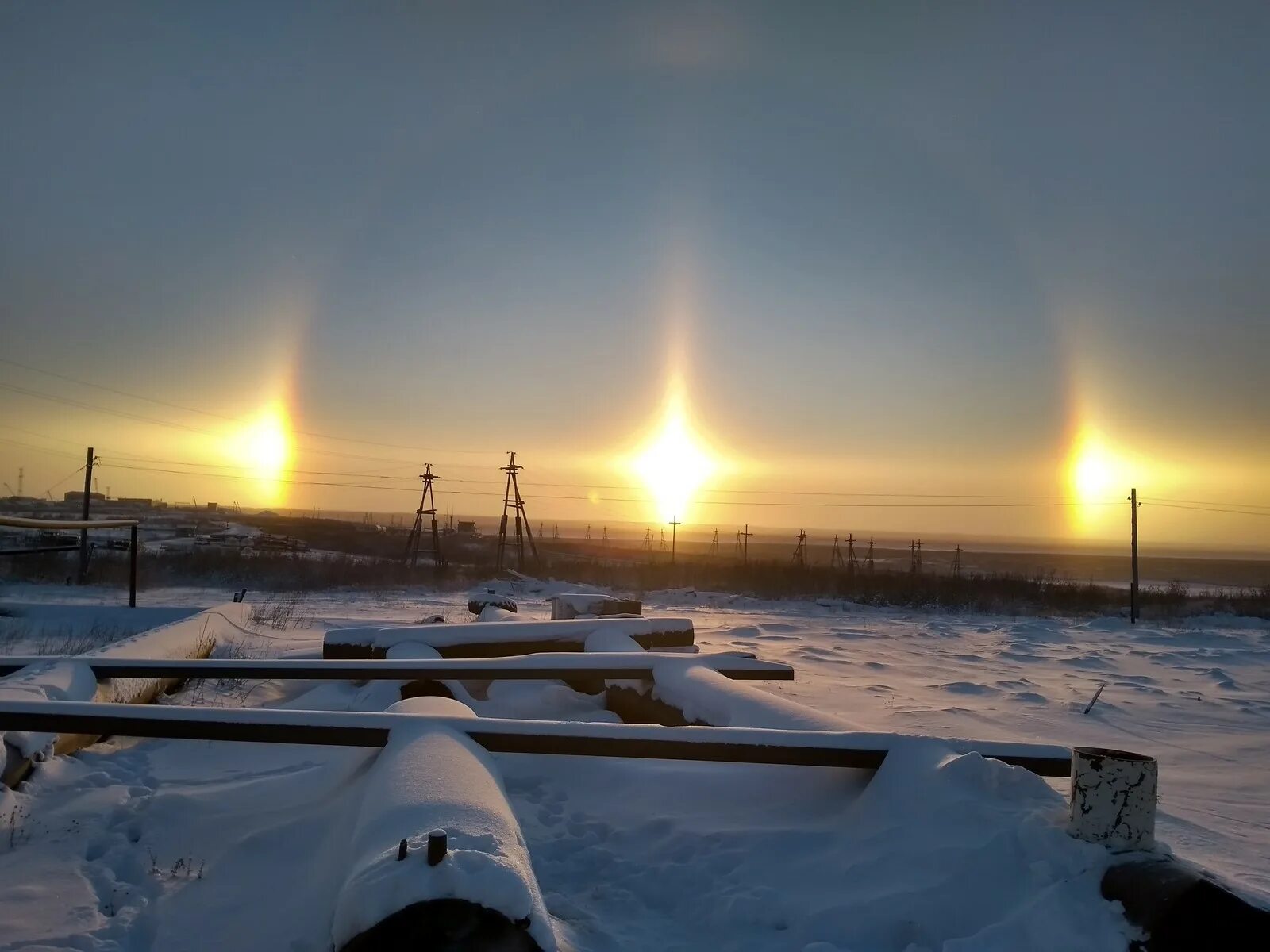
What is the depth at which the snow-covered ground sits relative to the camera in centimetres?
278

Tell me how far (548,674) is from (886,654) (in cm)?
679

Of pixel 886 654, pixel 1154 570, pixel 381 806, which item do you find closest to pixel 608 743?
pixel 381 806

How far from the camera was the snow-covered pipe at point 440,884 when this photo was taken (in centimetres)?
199

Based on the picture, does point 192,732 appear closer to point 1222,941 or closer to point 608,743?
point 608,743

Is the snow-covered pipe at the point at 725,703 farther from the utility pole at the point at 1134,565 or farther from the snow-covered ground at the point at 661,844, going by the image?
the utility pole at the point at 1134,565

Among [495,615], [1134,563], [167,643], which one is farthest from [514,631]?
[1134,563]

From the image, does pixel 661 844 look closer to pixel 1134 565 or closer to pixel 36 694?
pixel 36 694

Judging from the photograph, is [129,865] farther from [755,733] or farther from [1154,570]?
Answer: [1154,570]

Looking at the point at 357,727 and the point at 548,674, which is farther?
the point at 548,674

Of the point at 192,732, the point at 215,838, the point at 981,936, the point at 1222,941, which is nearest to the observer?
the point at 1222,941

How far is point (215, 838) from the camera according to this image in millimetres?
3795

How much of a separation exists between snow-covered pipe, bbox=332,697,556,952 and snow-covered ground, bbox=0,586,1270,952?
0.42 m

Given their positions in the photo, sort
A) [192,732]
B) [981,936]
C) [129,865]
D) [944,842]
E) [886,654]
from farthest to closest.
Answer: [886,654], [192,732], [129,865], [944,842], [981,936]

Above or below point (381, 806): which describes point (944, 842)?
below
